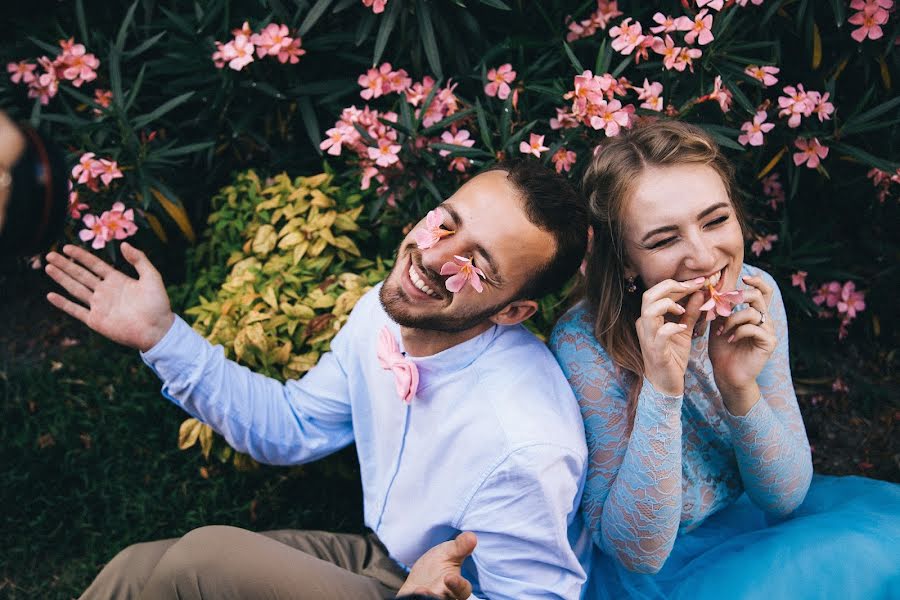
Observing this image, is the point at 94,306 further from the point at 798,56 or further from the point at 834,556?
the point at 798,56

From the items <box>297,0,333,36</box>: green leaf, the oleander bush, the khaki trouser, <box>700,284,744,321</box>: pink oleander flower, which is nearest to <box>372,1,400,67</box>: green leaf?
the oleander bush

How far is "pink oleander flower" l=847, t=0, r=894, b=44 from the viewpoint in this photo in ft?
7.93

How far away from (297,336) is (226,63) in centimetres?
113

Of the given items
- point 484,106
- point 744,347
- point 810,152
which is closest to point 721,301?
point 744,347

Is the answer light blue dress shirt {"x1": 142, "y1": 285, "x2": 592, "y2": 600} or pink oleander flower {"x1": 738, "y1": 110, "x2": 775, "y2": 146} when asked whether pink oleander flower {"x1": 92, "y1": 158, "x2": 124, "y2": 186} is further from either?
pink oleander flower {"x1": 738, "y1": 110, "x2": 775, "y2": 146}

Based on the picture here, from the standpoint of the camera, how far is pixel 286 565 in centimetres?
182

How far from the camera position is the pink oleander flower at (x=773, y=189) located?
2864 millimetres

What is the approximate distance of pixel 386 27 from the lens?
2.59 meters

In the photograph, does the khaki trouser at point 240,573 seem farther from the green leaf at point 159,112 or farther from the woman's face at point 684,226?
the green leaf at point 159,112

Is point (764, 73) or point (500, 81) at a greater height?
point (500, 81)

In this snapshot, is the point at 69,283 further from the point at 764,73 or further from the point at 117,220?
the point at 764,73

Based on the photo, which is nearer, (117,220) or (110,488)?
(117,220)

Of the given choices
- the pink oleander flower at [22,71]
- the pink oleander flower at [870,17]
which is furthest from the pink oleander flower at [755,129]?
the pink oleander flower at [22,71]

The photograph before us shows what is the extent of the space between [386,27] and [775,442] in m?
1.78
